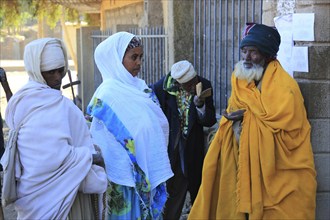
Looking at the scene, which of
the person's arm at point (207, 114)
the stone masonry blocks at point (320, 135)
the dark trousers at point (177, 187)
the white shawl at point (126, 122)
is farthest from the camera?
the dark trousers at point (177, 187)

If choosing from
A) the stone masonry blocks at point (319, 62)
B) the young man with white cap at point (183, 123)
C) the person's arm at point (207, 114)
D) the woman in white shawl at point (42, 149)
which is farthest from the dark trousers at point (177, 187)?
the woman in white shawl at point (42, 149)

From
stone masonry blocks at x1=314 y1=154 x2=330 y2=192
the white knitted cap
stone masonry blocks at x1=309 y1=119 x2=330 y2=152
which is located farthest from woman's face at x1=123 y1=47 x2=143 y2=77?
stone masonry blocks at x1=314 y1=154 x2=330 y2=192

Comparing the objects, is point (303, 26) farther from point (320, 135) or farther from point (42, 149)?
point (42, 149)

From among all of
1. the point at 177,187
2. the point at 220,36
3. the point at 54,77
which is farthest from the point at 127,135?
the point at 220,36

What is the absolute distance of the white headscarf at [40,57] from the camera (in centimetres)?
286

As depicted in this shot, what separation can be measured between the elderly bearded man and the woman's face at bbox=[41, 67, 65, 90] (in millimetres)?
1234

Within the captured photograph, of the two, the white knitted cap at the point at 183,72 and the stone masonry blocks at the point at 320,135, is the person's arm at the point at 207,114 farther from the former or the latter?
the stone masonry blocks at the point at 320,135

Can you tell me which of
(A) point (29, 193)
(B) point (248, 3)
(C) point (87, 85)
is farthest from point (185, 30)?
(C) point (87, 85)

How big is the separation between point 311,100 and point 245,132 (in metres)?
0.58

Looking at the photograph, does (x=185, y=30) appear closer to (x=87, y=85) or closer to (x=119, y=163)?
(x=119, y=163)

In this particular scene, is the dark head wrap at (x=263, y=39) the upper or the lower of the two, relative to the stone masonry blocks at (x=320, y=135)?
upper

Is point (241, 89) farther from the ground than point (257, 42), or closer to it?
closer to it

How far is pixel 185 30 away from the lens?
6.52m

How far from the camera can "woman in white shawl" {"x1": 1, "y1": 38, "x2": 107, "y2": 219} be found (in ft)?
9.20
